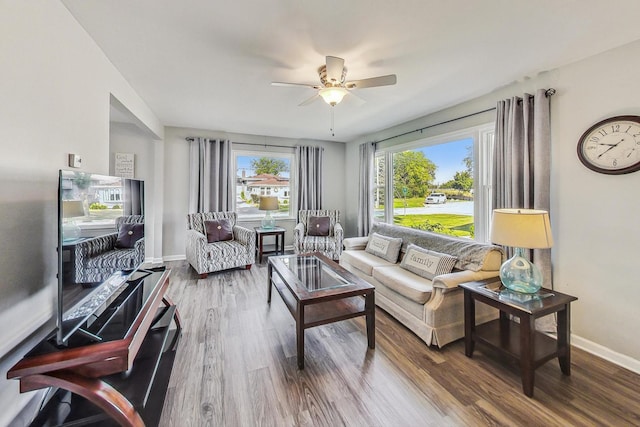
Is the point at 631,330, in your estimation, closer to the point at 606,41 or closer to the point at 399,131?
the point at 606,41

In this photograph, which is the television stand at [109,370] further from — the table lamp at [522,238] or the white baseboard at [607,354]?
the white baseboard at [607,354]

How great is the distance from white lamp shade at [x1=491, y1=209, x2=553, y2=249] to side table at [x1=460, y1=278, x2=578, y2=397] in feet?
1.27

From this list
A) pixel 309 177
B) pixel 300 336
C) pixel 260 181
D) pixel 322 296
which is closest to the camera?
pixel 300 336

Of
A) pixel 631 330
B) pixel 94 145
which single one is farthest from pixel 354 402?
pixel 94 145

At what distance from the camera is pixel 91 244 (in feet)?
4.76

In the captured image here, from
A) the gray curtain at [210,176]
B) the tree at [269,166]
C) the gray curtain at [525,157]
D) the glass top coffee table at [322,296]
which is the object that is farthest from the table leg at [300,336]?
the tree at [269,166]

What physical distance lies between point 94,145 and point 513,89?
379 cm

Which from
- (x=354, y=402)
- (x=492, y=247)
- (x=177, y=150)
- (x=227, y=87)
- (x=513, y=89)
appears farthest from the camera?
(x=177, y=150)

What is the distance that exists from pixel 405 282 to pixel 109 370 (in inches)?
86.5

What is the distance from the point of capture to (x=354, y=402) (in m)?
1.62

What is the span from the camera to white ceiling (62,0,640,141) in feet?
5.28

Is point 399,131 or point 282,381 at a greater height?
point 399,131

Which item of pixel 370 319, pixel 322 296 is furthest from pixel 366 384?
pixel 322 296

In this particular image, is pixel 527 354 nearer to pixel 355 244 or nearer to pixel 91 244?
pixel 355 244
